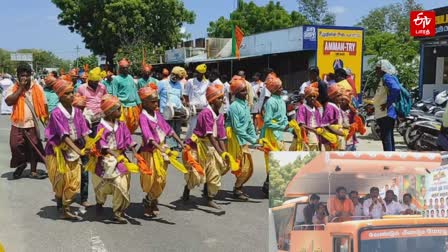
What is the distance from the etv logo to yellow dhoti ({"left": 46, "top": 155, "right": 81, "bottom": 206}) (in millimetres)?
16315

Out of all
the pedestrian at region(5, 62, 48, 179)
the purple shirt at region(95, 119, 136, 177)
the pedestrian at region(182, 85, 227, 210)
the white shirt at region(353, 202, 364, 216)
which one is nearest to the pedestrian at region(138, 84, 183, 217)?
the purple shirt at region(95, 119, 136, 177)

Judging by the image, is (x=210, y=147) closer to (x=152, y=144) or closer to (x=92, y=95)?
(x=152, y=144)

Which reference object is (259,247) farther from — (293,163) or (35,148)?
(35,148)

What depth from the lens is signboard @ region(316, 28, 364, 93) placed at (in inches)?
678

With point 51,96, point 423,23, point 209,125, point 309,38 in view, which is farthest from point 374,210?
point 423,23

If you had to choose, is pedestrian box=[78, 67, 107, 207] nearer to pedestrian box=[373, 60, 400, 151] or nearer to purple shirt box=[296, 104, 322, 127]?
purple shirt box=[296, 104, 322, 127]

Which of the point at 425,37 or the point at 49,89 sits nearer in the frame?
the point at 49,89

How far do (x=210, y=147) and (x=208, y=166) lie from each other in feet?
0.74

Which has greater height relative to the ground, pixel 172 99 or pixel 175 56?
pixel 175 56

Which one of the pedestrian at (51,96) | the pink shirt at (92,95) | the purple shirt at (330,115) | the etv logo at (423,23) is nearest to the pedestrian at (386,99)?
the purple shirt at (330,115)

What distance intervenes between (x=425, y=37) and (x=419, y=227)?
18.5 metres

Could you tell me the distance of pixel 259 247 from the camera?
4.79 m

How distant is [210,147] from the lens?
6.07m

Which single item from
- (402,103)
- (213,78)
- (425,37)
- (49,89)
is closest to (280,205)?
(402,103)
